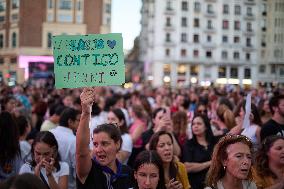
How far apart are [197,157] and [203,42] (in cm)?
6057

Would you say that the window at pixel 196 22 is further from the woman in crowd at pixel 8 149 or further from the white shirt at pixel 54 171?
the white shirt at pixel 54 171

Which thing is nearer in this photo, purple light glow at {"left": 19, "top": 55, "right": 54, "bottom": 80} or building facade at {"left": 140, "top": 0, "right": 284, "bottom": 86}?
purple light glow at {"left": 19, "top": 55, "right": 54, "bottom": 80}

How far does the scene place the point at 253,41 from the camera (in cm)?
6688

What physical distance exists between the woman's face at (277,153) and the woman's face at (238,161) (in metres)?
0.63

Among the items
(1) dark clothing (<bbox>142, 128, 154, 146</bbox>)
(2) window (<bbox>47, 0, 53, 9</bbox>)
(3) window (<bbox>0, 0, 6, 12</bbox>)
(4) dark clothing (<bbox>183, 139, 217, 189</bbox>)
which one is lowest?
(4) dark clothing (<bbox>183, 139, 217, 189</bbox>)

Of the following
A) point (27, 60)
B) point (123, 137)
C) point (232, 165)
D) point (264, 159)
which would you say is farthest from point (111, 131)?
point (27, 60)

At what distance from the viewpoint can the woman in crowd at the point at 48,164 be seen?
3.85 meters

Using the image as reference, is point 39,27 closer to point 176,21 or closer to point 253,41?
point 176,21

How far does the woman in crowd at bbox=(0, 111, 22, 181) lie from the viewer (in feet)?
14.1

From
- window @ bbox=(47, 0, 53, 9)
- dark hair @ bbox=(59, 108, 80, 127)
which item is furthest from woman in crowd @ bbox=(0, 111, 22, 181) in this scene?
window @ bbox=(47, 0, 53, 9)

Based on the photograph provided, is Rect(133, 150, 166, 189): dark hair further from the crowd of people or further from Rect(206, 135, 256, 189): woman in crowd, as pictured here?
Rect(206, 135, 256, 189): woman in crowd

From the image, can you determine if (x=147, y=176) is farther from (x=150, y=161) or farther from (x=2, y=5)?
(x=2, y=5)

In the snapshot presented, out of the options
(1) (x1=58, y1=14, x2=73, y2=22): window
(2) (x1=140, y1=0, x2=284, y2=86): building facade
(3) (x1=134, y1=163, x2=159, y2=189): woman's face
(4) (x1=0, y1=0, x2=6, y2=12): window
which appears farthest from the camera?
(2) (x1=140, y1=0, x2=284, y2=86): building facade

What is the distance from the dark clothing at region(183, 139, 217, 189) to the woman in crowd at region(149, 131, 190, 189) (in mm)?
782
